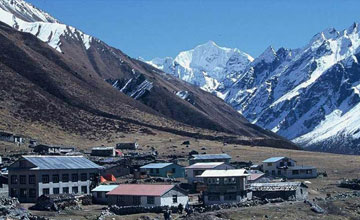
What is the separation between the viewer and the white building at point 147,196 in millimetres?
85562

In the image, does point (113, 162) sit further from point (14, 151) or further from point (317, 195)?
point (317, 195)

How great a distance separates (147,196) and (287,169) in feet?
167

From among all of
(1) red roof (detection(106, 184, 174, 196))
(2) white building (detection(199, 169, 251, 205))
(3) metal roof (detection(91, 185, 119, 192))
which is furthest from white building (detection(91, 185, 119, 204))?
(2) white building (detection(199, 169, 251, 205))

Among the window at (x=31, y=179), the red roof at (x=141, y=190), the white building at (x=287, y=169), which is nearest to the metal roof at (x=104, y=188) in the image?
the red roof at (x=141, y=190)

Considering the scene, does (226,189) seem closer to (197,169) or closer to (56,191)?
(197,169)

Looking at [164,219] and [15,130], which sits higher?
[15,130]

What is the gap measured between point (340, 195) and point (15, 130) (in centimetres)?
9736

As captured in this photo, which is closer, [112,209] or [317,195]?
[112,209]

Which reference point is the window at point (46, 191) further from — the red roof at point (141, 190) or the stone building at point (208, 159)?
the stone building at point (208, 159)

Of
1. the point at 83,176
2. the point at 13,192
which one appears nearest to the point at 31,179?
the point at 13,192

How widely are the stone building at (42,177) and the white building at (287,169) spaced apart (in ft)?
150

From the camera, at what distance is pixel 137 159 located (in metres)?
141

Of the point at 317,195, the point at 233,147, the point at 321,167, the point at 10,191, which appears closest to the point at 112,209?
the point at 10,191

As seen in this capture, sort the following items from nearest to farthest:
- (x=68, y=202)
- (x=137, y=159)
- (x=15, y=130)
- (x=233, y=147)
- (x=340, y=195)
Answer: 1. (x=68, y=202)
2. (x=340, y=195)
3. (x=137, y=159)
4. (x=15, y=130)
5. (x=233, y=147)
